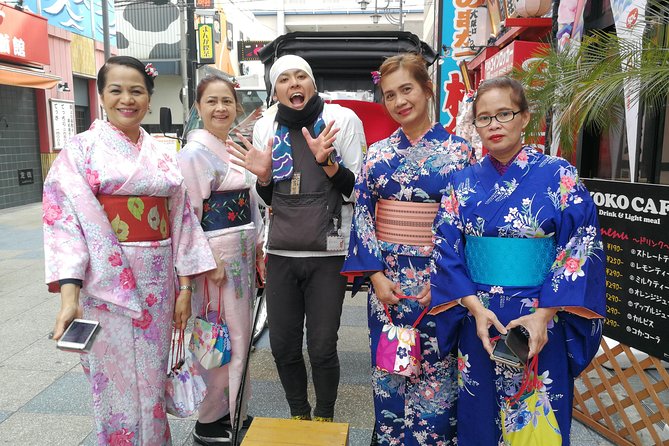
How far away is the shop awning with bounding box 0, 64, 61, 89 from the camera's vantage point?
913 cm

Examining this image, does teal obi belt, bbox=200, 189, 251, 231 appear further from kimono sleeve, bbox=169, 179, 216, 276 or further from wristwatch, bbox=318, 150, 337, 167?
wristwatch, bbox=318, 150, 337, 167

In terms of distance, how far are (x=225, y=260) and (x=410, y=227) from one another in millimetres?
932

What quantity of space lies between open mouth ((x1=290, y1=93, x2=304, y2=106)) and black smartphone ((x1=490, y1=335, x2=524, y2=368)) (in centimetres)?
139

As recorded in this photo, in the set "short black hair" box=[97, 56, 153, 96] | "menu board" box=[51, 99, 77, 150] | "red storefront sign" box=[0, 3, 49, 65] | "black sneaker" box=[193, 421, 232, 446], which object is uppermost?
"red storefront sign" box=[0, 3, 49, 65]

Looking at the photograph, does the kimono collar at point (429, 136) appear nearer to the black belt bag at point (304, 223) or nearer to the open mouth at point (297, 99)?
the black belt bag at point (304, 223)

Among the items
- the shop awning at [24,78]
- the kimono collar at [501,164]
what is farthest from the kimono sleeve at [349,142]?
the shop awning at [24,78]

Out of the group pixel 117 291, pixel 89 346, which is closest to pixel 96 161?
pixel 117 291

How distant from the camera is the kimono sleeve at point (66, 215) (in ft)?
6.04

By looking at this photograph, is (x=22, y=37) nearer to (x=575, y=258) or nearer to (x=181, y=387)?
(x=181, y=387)

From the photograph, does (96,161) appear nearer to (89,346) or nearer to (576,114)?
(89,346)

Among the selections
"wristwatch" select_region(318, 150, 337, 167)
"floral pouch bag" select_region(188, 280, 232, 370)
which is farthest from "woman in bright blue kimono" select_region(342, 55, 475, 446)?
"floral pouch bag" select_region(188, 280, 232, 370)

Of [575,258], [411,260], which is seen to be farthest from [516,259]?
[411,260]

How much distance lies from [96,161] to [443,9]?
8.65m

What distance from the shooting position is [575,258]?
1.71 meters
